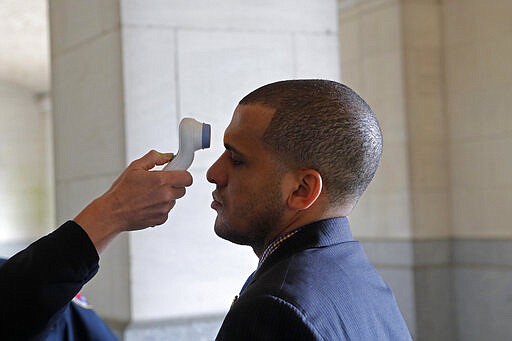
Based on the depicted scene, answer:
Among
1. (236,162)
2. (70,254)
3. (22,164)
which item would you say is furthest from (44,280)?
(22,164)

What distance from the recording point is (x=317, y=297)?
1619 millimetres

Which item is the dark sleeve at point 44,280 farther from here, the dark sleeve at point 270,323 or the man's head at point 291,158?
the dark sleeve at point 270,323

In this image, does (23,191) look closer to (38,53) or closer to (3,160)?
(3,160)

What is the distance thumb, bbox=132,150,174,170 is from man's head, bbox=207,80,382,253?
0.78 ft

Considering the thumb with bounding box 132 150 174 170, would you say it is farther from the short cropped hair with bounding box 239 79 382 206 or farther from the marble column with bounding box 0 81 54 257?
the marble column with bounding box 0 81 54 257

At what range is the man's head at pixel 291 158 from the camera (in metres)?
1.83

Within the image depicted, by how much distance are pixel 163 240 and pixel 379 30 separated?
17.1 ft

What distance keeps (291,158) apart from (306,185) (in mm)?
62

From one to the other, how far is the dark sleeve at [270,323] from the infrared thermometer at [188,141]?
519mm

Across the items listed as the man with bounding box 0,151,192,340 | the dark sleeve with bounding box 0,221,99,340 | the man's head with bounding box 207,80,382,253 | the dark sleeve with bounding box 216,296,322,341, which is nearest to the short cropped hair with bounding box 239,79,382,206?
the man's head with bounding box 207,80,382,253

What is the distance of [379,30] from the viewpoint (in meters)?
8.80

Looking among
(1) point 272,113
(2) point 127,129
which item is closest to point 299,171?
(1) point 272,113

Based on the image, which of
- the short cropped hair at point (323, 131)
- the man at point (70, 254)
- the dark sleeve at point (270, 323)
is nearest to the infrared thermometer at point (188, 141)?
the man at point (70, 254)

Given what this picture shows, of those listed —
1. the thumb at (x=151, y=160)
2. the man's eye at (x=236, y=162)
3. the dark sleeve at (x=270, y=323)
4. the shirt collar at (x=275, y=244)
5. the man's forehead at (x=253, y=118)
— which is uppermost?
the man's forehead at (x=253, y=118)
